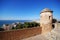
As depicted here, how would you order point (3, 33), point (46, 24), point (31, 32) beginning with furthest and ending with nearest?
point (46, 24)
point (31, 32)
point (3, 33)

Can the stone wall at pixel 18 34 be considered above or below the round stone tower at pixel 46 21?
below

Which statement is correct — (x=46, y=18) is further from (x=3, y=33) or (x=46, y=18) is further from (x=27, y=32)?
(x=3, y=33)

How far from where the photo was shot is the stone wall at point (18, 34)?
20.2ft

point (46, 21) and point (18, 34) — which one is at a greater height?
point (46, 21)

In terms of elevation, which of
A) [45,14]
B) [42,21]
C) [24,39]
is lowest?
[24,39]

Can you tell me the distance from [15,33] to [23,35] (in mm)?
787

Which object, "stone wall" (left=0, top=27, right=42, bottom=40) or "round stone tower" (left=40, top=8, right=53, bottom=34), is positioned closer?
"stone wall" (left=0, top=27, right=42, bottom=40)

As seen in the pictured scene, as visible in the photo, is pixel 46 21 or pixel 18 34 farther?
pixel 46 21

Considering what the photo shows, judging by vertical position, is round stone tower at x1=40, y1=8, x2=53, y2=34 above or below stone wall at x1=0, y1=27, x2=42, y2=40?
above

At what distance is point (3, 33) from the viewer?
19.9ft

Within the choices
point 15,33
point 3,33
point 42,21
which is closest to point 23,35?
point 15,33

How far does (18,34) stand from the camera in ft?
22.8

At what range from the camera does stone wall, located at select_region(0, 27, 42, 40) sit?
614 cm

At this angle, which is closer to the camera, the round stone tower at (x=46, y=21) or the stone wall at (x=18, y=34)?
the stone wall at (x=18, y=34)
